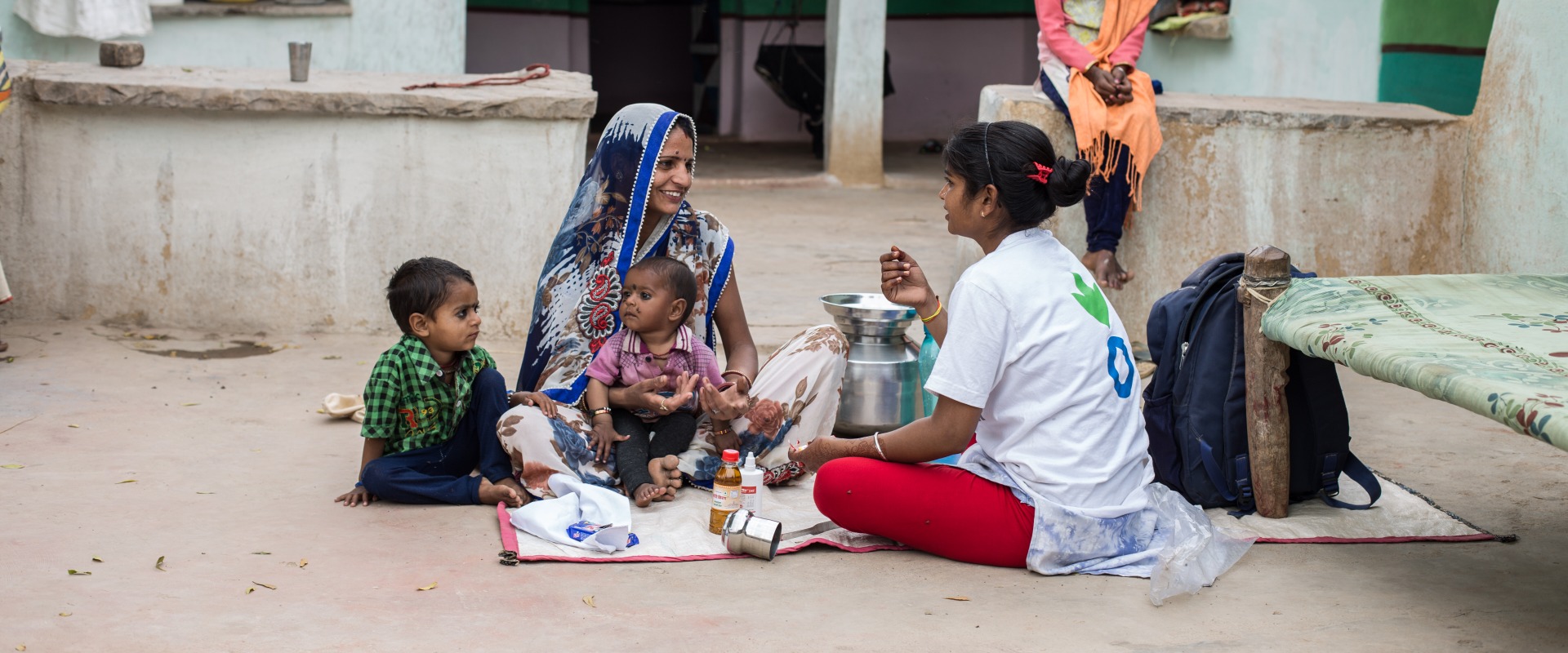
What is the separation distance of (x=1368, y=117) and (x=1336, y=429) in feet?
7.76

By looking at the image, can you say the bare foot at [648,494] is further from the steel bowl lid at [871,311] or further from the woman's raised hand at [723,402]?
the steel bowl lid at [871,311]

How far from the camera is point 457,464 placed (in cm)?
372

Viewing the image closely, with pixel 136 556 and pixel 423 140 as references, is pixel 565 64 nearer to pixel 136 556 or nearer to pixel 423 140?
pixel 423 140

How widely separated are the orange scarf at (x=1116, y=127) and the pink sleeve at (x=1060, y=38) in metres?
0.05

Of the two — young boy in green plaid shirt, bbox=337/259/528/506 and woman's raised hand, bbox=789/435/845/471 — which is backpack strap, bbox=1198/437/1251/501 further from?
young boy in green plaid shirt, bbox=337/259/528/506

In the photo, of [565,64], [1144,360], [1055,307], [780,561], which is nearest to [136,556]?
[780,561]

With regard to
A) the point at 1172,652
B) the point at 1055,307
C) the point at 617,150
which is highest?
the point at 617,150

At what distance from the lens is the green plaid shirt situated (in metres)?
3.48

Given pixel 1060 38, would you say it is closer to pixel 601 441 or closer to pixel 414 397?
pixel 601 441

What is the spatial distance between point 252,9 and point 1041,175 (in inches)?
278

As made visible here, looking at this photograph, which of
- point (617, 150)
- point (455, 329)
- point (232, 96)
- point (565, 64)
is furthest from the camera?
point (565, 64)

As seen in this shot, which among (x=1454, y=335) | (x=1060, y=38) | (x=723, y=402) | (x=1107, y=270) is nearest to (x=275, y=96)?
(x=723, y=402)

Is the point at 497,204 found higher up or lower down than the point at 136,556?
higher up

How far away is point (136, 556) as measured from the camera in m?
3.15
